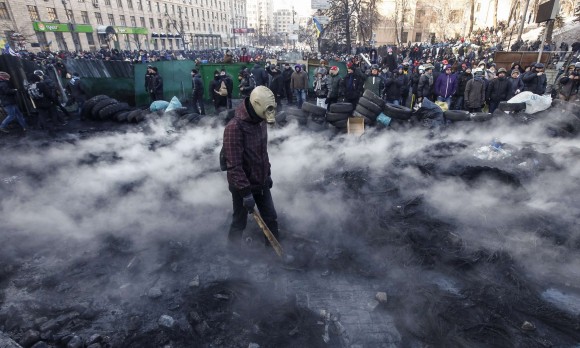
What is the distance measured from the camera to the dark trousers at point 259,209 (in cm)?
366

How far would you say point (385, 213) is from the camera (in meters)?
4.58

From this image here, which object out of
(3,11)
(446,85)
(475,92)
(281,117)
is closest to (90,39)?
(3,11)

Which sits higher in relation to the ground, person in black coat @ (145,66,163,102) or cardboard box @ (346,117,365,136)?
person in black coat @ (145,66,163,102)

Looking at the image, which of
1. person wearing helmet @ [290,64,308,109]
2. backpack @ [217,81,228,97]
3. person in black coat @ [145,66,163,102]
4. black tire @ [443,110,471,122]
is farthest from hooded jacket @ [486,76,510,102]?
person in black coat @ [145,66,163,102]

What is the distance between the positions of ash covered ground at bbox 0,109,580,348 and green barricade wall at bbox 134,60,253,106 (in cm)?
622

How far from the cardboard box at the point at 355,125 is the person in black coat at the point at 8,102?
882 cm

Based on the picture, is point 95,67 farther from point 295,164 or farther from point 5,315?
point 5,315

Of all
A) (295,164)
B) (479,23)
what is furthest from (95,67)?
(479,23)

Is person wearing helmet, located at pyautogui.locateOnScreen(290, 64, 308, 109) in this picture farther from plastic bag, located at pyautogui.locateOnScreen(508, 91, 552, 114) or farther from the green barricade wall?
plastic bag, located at pyautogui.locateOnScreen(508, 91, 552, 114)

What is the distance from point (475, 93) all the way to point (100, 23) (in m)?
53.3

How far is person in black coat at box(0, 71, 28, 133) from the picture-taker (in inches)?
329

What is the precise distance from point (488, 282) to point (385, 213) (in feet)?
5.16

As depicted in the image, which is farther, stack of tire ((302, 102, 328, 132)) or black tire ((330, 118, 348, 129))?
black tire ((330, 118, 348, 129))

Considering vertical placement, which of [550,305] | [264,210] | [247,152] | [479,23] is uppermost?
[479,23]
